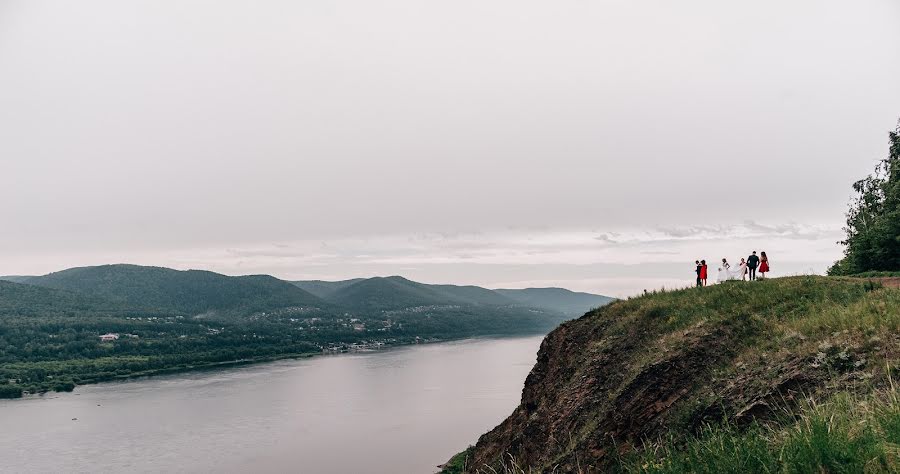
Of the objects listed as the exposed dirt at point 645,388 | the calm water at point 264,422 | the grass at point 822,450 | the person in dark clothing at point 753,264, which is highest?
the person in dark clothing at point 753,264

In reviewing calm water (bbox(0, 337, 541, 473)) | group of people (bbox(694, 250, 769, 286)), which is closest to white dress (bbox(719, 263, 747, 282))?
group of people (bbox(694, 250, 769, 286))

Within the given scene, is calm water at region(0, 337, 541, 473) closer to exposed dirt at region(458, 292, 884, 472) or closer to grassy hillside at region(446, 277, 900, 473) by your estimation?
exposed dirt at region(458, 292, 884, 472)

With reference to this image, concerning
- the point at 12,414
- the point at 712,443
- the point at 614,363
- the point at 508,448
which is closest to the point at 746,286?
the point at 614,363

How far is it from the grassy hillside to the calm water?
149 ft

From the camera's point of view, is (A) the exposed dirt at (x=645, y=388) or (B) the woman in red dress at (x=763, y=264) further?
(B) the woman in red dress at (x=763, y=264)

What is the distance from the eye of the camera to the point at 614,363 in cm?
2323

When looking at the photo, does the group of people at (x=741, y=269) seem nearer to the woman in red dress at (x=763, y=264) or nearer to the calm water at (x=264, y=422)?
the woman in red dress at (x=763, y=264)

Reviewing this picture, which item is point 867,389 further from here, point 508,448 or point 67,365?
point 67,365

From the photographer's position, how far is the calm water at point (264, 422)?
72500 millimetres

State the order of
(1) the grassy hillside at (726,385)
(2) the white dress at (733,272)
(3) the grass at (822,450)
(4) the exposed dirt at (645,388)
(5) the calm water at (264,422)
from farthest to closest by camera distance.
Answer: (5) the calm water at (264,422)
(2) the white dress at (733,272)
(4) the exposed dirt at (645,388)
(1) the grassy hillside at (726,385)
(3) the grass at (822,450)

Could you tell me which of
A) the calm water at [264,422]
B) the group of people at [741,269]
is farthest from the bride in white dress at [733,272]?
the calm water at [264,422]

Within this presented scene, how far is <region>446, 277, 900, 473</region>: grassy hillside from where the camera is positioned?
661cm

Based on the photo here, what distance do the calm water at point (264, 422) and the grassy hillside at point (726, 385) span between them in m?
45.5

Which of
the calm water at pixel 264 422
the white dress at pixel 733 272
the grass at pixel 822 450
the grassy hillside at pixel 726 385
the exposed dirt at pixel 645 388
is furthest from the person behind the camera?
the calm water at pixel 264 422
